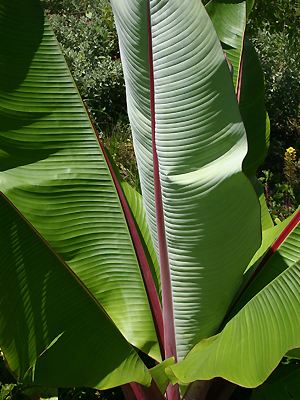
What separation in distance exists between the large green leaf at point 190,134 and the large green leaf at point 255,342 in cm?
17

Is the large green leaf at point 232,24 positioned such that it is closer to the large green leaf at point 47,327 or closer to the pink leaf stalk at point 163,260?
the pink leaf stalk at point 163,260

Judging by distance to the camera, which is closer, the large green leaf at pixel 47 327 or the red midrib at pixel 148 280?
the large green leaf at pixel 47 327

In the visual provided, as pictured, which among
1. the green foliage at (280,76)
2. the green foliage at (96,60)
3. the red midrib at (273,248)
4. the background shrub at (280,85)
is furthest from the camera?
the green foliage at (96,60)

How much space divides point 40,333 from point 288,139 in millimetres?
2539

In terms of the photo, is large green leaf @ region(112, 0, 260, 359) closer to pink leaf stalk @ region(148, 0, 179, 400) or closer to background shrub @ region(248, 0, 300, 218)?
pink leaf stalk @ region(148, 0, 179, 400)

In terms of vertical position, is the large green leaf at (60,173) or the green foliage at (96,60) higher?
the large green leaf at (60,173)

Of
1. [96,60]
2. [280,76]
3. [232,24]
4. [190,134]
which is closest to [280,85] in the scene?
[280,76]

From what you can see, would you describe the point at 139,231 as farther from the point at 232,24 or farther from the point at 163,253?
the point at 232,24

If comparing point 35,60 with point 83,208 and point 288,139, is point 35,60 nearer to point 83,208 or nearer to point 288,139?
point 83,208

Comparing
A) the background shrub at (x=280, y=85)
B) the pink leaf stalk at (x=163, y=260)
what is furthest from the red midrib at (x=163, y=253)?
the background shrub at (x=280, y=85)

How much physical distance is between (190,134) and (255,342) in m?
0.49

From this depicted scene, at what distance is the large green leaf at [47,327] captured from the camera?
1.68 meters

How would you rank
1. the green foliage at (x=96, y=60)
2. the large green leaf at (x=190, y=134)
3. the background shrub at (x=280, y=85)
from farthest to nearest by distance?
the green foliage at (x=96, y=60)
the background shrub at (x=280, y=85)
the large green leaf at (x=190, y=134)

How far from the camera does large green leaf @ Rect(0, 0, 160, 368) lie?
1.72 meters
